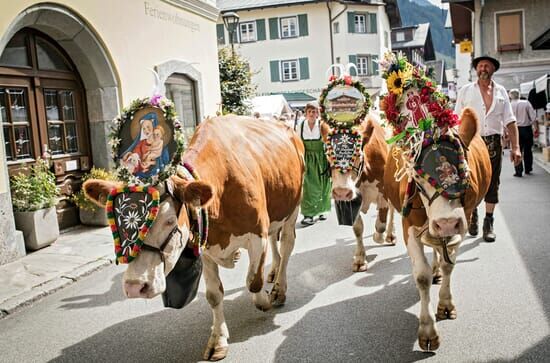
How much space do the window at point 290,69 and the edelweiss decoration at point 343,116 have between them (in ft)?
105

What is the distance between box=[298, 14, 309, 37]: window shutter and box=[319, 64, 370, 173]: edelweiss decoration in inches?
1274

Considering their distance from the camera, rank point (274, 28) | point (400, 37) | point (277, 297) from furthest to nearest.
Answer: point (400, 37) → point (274, 28) → point (277, 297)

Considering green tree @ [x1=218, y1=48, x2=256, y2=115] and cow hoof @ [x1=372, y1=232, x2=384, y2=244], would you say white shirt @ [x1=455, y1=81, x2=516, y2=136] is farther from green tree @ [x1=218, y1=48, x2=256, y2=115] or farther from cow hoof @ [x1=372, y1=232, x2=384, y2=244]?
green tree @ [x1=218, y1=48, x2=256, y2=115]

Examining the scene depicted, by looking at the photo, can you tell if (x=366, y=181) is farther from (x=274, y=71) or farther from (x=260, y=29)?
(x=260, y=29)

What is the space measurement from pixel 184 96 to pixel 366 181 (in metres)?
7.22

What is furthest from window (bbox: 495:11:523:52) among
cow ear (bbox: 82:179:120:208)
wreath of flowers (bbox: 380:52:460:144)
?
cow ear (bbox: 82:179:120:208)

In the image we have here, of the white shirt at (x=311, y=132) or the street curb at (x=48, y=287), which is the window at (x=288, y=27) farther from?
the street curb at (x=48, y=287)

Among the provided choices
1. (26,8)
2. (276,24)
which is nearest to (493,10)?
(276,24)

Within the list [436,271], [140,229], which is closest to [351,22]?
[436,271]

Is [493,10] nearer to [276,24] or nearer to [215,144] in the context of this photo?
[276,24]

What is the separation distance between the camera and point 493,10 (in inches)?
1027

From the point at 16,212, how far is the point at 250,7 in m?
32.4

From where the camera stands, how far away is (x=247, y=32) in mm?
38188

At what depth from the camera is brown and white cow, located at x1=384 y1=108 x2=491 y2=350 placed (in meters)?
3.52
